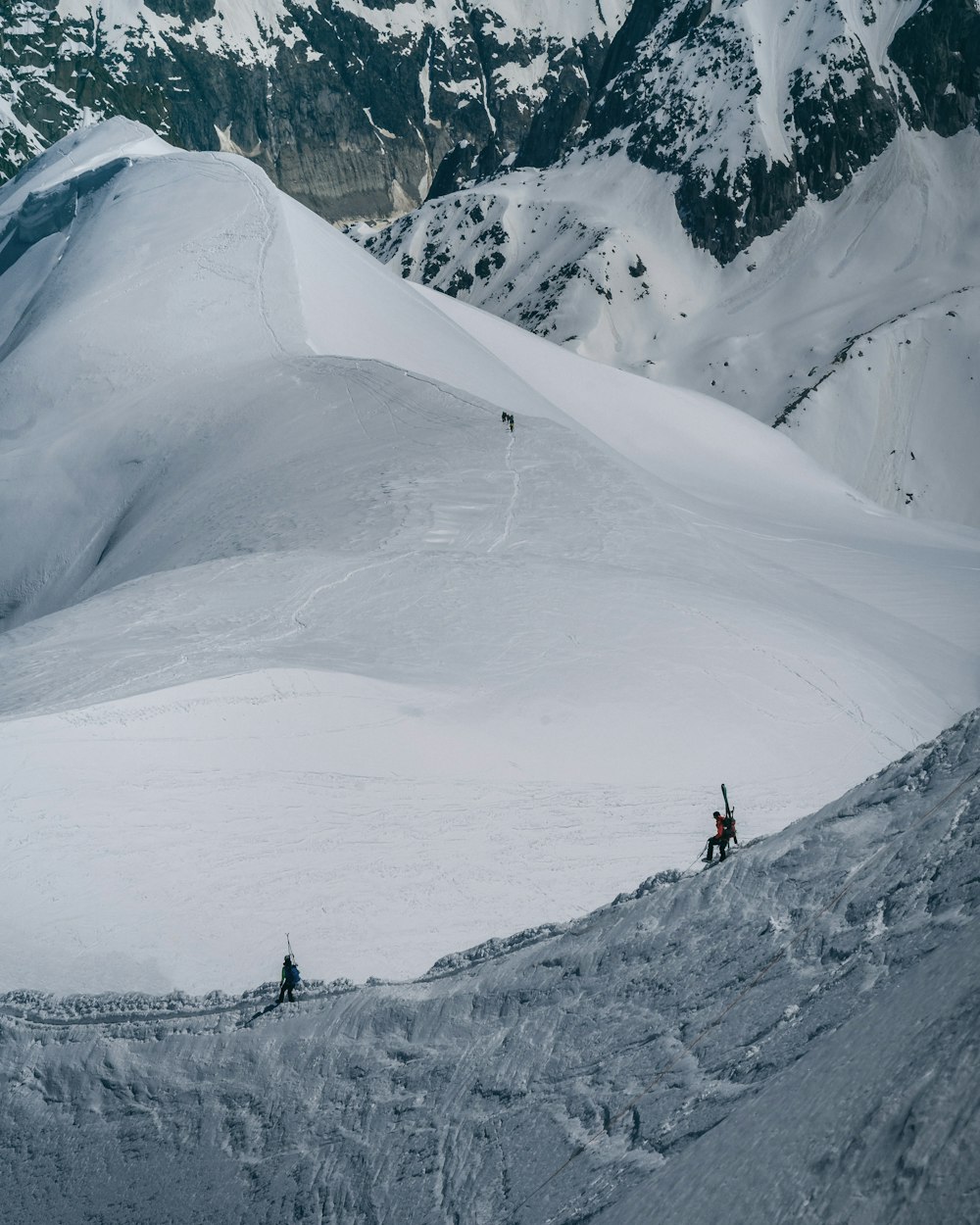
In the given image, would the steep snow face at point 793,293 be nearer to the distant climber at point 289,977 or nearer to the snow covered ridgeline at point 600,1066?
the snow covered ridgeline at point 600,1066

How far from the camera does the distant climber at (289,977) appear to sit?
13906 millimetres

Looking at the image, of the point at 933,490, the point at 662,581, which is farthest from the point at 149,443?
the point at 933,490

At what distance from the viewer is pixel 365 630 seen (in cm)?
2556

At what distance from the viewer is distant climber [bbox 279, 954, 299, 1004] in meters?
13.9

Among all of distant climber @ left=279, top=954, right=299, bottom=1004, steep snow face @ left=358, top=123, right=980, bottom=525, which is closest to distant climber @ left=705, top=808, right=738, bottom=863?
distant climber @ left=279, top=954, right=299, bottom=1004

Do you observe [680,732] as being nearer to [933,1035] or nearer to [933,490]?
[933,1035]

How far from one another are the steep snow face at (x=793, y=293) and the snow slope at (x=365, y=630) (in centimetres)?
3690

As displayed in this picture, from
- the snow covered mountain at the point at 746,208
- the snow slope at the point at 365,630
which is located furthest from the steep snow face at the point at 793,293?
the snow slope at the point at 365,630

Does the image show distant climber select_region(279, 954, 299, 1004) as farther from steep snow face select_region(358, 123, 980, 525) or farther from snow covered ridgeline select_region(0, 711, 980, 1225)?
steep snow face select_region(358, 123, 980, 525)

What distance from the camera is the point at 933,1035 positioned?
854 centimetres

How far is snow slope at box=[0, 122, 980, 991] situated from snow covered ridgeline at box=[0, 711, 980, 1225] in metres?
1.82

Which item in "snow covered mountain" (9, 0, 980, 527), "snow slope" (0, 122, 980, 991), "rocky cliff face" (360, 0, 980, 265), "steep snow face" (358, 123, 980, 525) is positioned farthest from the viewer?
"rocky cliff face" (360, 0, 980, 265)

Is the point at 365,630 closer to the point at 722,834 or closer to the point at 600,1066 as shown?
the point at 722,834

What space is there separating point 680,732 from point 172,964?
1013 centimetres
